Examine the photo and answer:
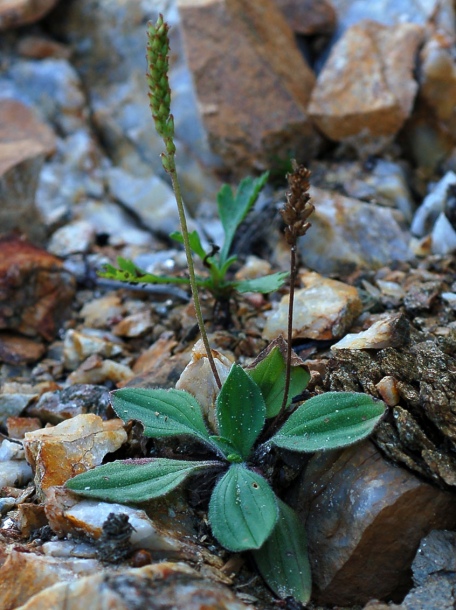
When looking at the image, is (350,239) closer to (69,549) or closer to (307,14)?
(307,14)

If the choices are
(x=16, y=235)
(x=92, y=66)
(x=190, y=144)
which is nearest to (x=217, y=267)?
(x=16, y=235)

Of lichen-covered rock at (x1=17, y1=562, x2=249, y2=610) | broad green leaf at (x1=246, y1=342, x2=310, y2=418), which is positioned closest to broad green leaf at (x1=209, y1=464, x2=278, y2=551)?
lichen-covered rock at (x1=17, y1=562, x2=249, y2=610)

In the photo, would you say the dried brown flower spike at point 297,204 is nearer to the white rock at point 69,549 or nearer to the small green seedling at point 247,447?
the small green seedling at point 247,447

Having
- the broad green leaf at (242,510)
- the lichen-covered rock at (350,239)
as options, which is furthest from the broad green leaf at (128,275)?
the broad green leaf at (242,510)

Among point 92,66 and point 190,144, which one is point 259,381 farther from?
point 92,66

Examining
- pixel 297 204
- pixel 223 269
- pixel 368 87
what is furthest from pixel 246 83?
pixel 297 204

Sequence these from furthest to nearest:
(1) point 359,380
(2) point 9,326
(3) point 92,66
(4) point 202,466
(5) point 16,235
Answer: (3) point 92,66
(5) point 16,235
(2) point 9,326
(1) point 359,380
(4) point 202,466
